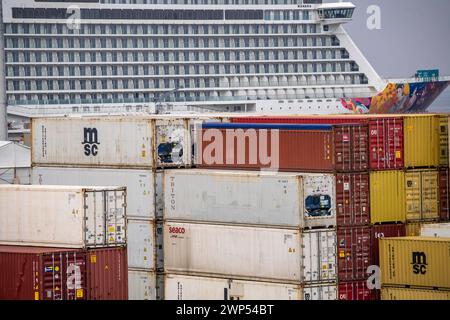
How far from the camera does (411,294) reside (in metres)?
29.8

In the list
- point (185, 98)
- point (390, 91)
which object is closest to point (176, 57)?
point (185, 98)

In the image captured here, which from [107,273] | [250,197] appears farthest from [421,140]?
[107,273]

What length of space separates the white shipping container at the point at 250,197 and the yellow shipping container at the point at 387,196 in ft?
4.02

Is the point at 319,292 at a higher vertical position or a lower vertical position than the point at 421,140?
lower

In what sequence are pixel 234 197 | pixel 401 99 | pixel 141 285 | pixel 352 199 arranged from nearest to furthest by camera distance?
pixel 352 199 < pixel 234 197 < pixel 141 285 < pixel 401 99

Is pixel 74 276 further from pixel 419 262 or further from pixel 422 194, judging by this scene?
pixel 422 194

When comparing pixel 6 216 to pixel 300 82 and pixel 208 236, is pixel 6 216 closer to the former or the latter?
pixel 208 236

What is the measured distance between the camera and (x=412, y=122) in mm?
32594

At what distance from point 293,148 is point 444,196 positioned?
3.62 metres

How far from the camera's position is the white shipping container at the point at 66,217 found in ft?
94.6

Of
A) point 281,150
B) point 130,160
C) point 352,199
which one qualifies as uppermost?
point 281,150

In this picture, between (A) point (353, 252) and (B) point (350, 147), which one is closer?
(A) point (353, 252)

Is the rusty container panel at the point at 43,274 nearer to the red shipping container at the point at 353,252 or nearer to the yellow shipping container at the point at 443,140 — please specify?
the red shipping container at the point at 353,252

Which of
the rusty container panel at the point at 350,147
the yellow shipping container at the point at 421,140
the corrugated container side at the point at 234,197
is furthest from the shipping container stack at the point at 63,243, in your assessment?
the yellow shipping container at the point at 421,140
